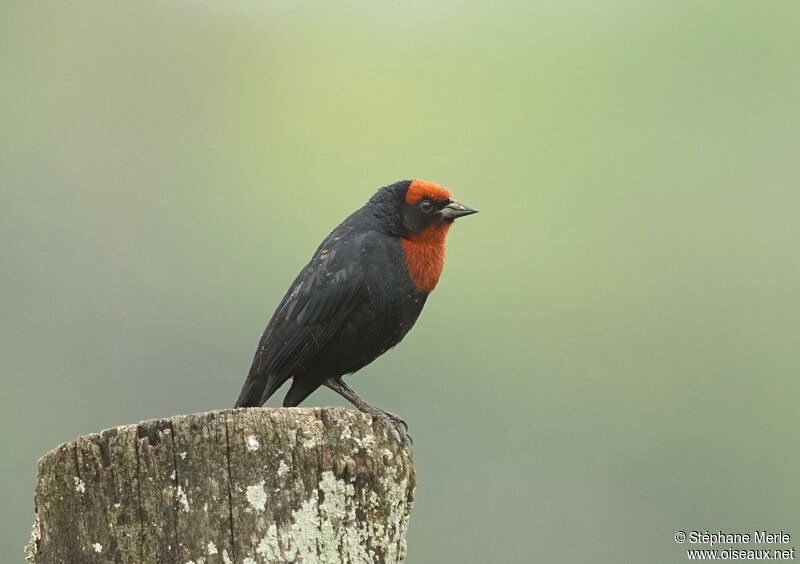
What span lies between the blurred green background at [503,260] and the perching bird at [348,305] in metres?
16.3

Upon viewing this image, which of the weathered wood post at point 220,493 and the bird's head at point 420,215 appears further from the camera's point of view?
the bird's head at point 420,215

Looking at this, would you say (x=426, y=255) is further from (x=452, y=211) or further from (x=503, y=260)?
(x=503, y=260)

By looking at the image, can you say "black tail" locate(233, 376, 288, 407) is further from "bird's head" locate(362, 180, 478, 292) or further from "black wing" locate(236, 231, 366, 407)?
"bird's head" locate(362, 180, 478, 292)

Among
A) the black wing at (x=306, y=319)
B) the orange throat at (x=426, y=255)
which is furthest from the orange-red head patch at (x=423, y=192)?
the black wing at (x=306, y=319)

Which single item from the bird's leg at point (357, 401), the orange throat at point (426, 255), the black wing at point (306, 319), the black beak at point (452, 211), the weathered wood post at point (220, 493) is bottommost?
the weathered wood post at point (220, 493)

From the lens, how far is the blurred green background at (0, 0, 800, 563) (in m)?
36.6

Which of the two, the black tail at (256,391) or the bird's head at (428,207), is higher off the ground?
the bird's head at (428,207)

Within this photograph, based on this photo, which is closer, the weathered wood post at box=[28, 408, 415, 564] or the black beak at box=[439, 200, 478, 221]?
the weathered wood post at box=[28, 408, 415, 564]

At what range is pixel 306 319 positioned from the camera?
5.56 meters

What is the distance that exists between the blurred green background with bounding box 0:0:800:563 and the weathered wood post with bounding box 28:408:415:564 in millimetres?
18522

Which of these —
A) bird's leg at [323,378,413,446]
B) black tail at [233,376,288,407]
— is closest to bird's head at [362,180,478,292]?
bird's leg at [323,378,413,446]

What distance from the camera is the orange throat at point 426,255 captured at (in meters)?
5.78

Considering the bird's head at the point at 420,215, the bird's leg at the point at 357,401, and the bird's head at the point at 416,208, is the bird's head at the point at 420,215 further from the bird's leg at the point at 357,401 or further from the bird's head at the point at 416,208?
the bird's leg at the point at 357,401

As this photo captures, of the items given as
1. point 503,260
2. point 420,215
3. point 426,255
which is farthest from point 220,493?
point 503,260
